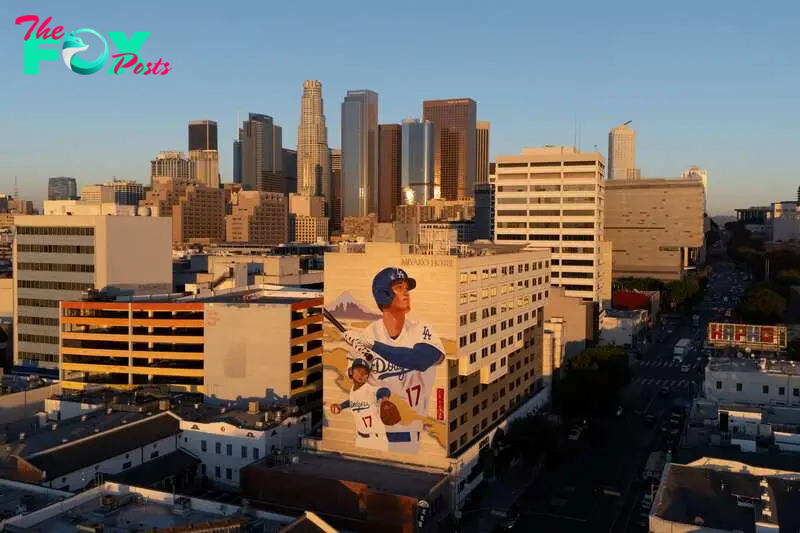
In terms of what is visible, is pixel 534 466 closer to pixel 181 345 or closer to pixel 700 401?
pixel 700 401

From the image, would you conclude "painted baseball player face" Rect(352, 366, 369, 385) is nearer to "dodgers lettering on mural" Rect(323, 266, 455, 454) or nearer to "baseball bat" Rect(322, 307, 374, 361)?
"dodgers lettering on mural" Rect(323, 266, 455, 454)

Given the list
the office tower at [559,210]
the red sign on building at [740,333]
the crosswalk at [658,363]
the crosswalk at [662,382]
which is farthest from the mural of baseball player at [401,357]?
the office tower at [559,210]

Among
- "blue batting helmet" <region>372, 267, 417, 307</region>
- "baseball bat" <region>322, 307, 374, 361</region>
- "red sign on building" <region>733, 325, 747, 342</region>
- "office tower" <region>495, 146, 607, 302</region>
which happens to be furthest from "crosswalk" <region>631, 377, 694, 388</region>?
"blue batting helmet" <region>372, 267, 417, 307</region>

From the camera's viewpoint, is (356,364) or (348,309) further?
(348,309)

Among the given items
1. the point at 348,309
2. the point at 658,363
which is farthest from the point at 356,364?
the point at 658,363

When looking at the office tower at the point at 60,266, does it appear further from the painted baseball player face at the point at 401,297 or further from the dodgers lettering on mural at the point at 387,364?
the painted baseball player face at the point at 401,297

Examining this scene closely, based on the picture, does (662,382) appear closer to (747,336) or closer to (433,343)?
(747,336)
